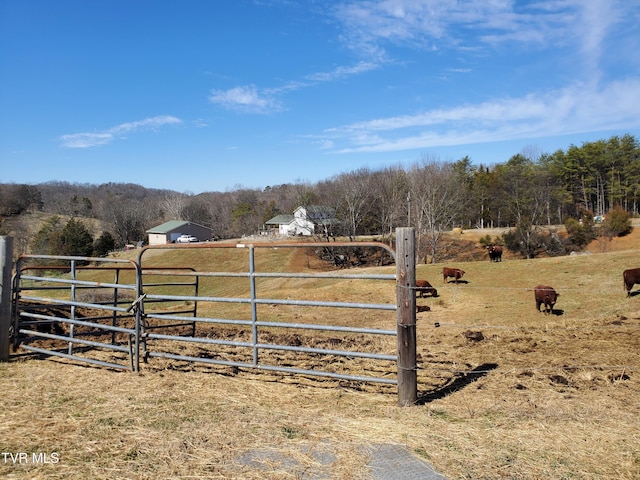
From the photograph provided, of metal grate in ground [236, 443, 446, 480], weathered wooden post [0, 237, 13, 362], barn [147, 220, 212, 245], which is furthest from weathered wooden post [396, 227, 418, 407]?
barn [147, 220, 212, 245]

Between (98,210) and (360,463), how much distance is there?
124 meters

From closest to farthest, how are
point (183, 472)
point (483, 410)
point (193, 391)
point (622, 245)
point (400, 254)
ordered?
point (183, 472)
point (483, 410)
point (400, 254)
point (193, 391)
point (622, 245)

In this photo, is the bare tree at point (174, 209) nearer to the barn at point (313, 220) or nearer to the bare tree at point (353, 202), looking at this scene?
the barn at point (313, 220)

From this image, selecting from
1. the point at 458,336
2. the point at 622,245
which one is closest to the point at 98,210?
the point at 622,245

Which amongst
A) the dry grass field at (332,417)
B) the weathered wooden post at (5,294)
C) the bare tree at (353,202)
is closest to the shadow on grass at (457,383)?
the dry grass field at (332,417)

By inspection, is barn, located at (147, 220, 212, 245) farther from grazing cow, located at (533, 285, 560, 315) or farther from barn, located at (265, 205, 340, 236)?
grazing cow, located at (533, 285, 560, 315)

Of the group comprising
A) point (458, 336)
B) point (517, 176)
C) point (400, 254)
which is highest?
point (517, 176)

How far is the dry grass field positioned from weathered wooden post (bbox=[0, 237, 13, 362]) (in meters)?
0.31

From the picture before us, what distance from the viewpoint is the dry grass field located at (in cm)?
308

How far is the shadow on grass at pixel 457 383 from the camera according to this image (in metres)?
4.70

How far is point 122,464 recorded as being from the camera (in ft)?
10.3

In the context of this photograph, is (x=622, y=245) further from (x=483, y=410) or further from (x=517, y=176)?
(x=483, y=410)

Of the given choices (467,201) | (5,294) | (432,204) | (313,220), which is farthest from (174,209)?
(5,294)

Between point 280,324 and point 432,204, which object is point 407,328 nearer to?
point 280,324
